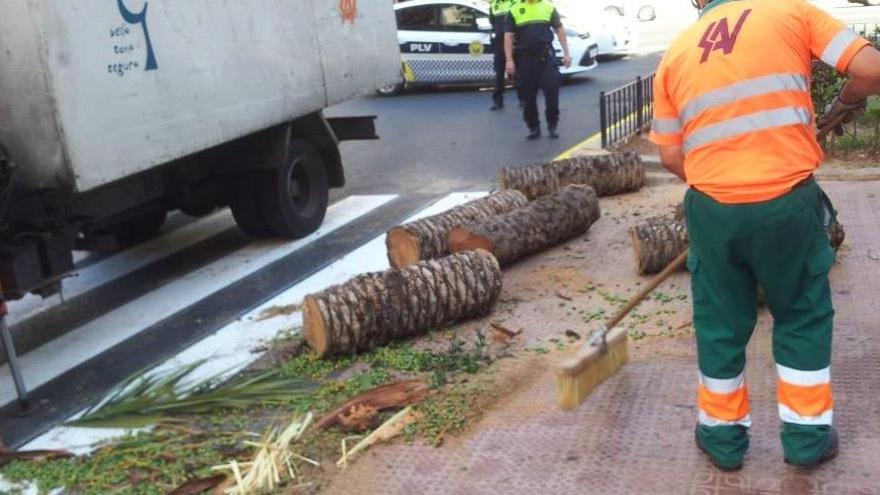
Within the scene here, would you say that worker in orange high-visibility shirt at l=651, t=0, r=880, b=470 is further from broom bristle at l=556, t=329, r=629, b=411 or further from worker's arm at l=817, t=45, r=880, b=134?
broom bristle at l=556, t=329, r=629, b=411

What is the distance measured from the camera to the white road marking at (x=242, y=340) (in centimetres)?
489

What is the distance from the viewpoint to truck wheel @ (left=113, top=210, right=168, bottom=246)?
8.55 m

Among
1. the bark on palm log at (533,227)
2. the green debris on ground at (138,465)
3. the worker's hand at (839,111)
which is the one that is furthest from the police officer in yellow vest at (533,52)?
the green debris on ground at (138,465)

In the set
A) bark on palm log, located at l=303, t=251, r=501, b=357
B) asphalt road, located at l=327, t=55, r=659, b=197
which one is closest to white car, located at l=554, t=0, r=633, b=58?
asphalt road, located at l=327, t=55, r=659, b=197

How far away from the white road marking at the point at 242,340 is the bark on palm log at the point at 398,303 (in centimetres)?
58

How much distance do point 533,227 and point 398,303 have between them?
1.68 metres

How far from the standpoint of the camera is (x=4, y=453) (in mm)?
4633

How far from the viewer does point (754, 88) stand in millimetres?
3512

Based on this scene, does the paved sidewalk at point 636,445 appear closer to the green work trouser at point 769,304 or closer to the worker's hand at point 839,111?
the green work trouser at point 769,304

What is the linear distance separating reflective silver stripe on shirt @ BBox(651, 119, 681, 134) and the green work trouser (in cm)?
24

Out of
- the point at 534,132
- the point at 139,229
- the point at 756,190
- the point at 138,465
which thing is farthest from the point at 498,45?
the point at 756,190

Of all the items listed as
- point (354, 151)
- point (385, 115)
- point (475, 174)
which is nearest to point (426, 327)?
point (475, 174)

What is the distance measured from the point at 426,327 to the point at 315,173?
3293 mm

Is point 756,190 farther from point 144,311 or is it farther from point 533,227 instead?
point 144,311
